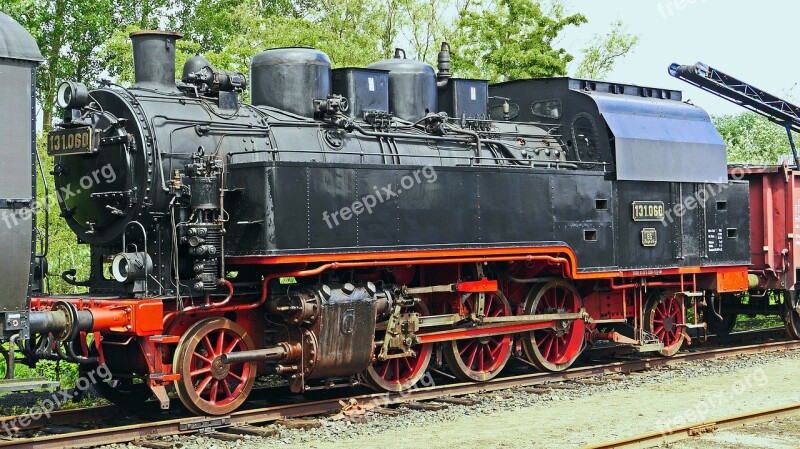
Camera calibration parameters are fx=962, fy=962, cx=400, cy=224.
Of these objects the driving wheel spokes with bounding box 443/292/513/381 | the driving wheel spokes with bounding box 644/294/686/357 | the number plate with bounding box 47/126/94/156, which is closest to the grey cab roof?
the number plate with bounding box 47/126/94/156

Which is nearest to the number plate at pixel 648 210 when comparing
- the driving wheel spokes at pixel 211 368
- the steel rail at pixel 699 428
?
the steel rail at pixel 699 428

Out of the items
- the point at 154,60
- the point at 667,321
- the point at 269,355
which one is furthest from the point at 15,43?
the point at 667,321

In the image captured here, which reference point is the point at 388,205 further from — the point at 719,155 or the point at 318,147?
the point at 719,155

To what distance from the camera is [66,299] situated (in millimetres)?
9625

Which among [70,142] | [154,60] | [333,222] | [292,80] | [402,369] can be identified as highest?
[154,60]

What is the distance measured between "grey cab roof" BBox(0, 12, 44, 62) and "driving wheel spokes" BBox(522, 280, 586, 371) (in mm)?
6976

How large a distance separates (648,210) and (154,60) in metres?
7.01

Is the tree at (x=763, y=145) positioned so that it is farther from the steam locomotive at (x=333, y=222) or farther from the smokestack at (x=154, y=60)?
the smokestack at (x=154, y=60)

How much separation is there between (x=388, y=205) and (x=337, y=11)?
24.6 m

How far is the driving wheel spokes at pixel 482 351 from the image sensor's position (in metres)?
11.7

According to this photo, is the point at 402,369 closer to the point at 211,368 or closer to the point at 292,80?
the point at 211,368

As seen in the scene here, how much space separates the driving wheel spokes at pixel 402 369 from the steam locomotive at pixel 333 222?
37 mm

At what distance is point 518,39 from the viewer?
91.4 ft

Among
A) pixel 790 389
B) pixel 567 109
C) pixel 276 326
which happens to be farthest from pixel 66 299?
pixel 790 389
